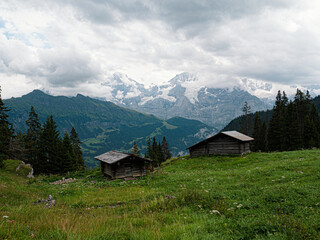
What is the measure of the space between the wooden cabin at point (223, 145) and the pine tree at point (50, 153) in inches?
1432

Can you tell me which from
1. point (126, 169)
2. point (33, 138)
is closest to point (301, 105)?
point (126, 169)

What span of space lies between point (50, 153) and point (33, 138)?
6.82 metres

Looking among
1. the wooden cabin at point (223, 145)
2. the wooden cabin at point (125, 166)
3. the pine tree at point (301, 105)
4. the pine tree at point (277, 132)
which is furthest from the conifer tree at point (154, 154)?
the pine tree at point (301, 105)

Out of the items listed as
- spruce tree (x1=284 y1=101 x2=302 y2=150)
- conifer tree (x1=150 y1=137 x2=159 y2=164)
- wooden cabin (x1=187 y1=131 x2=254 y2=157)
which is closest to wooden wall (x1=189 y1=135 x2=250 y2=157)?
wooden cabin (x1=187 y1=131 x2=254 y2=157)

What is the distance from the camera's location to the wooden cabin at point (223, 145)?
40.5 meters

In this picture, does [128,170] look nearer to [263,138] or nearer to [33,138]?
[33,138]

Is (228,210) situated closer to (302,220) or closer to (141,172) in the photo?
(302,220)

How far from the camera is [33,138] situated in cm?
5438

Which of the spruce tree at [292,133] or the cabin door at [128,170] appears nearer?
the cabin door at [128,170]

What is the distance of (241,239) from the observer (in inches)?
263

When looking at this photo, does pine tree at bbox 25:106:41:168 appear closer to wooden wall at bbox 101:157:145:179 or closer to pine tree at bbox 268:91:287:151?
wooden wall at bbox 101:157:145:179

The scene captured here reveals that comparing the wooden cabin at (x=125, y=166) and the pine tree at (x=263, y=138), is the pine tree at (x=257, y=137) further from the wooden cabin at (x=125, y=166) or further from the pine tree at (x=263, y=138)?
the wooden cabin at (x=125, y=166)

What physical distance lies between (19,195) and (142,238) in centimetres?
1615

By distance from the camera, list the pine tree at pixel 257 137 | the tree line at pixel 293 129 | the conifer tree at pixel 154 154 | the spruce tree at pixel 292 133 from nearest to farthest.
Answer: the spruce tree at pixel 292 133
the tree line at pixel 293 129
the pine tree at pixel 257 137
the conifer tree at pixel 154 154
